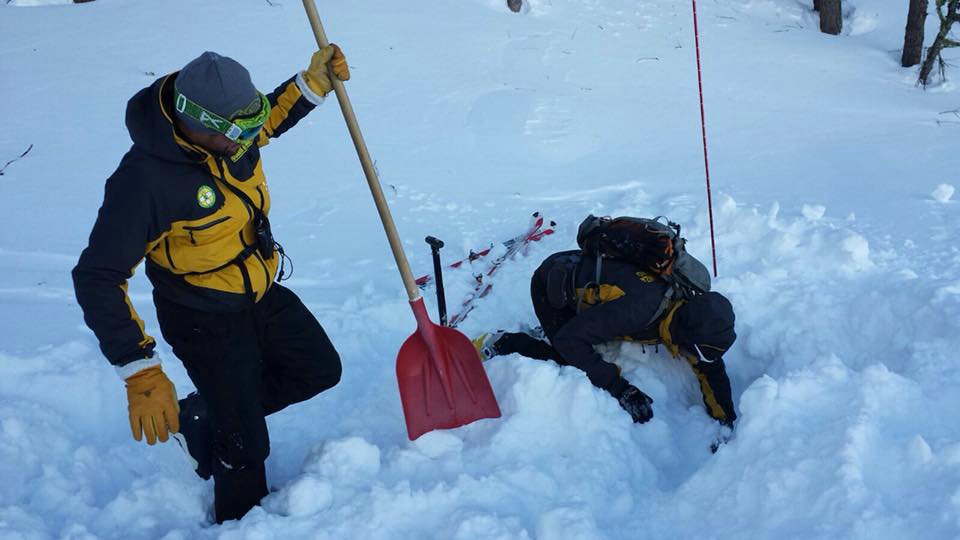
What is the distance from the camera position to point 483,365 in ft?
11.6

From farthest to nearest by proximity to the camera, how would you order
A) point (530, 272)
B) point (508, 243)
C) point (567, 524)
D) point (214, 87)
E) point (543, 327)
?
point (508, 243), point (530, 272), point (543, 327), point (567, 524), point (214, 87)

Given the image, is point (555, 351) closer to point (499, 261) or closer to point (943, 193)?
point (499, 261)

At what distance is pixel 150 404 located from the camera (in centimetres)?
245

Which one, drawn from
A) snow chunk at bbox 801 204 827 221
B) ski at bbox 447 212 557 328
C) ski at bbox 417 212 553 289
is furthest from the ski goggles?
snow chunk at bbox 801 204 827 221

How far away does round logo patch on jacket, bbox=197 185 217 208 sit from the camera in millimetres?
2523

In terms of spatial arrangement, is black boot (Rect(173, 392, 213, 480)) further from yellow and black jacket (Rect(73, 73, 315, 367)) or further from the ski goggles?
the ski goggles

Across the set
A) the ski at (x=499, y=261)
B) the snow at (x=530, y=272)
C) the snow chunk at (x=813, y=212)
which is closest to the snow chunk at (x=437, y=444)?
the snow at (x=530, y=272)

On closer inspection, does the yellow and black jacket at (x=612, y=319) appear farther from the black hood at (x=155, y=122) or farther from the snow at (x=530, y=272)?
the black hood at (x=155, y=122)

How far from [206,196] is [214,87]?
0.36m

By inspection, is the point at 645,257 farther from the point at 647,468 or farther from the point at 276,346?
the point at 276,346

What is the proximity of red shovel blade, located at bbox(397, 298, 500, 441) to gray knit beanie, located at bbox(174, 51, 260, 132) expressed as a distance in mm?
1216

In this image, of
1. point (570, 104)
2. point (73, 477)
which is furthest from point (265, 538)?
point (570, 104)

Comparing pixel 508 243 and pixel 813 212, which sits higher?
pixel 813 212

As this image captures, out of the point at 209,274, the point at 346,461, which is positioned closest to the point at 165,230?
the point at 209,274
